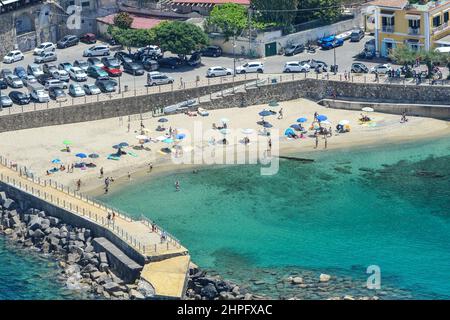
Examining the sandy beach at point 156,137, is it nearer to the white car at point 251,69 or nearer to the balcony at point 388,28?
the white car at point 251,69

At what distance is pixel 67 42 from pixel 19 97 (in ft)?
59.3

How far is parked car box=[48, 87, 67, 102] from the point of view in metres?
122

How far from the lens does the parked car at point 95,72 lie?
416 feet

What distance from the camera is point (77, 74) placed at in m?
127

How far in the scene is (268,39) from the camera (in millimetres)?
132250

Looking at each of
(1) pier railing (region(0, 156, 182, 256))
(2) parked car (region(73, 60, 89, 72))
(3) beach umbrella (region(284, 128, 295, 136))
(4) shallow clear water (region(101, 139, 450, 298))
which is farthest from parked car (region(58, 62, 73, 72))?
(3) beach umbrella (region(284, 128, 295, 136))

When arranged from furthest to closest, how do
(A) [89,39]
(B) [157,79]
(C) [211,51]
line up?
(A) [89,39] → (C) [211,51] → (B) [157,79]

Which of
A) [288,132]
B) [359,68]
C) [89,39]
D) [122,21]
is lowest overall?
[288,132]

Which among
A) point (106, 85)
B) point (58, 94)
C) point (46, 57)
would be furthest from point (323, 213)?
point (46, 57)

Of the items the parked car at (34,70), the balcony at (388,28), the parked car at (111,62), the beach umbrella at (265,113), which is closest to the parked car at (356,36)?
the balcony at (388,28)

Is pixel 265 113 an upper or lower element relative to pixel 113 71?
lower

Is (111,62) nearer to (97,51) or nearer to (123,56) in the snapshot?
(123,56)

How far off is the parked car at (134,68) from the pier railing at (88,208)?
20.5m

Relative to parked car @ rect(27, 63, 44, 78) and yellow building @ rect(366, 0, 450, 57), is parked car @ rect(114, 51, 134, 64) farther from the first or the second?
yellow building @ rect(366, 0, 450, 57)
